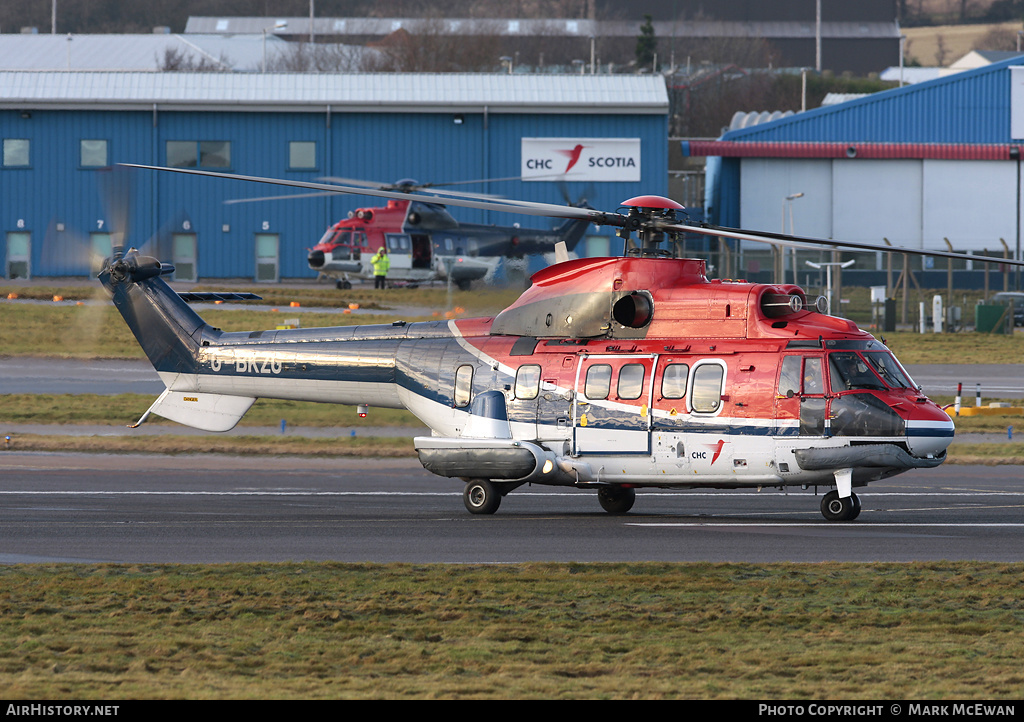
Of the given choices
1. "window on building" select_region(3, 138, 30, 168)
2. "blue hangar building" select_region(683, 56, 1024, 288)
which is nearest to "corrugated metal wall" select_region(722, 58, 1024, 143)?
"blue hangar building" select_region(683, 56, 1024, 288)

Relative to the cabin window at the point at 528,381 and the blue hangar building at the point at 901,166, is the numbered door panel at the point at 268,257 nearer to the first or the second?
the blue hangar building at the point at 901,166

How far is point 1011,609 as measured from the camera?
10.9m

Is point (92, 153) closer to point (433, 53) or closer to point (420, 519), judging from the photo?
point (420, 519)

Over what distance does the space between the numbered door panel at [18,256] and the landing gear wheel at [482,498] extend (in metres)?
48.3

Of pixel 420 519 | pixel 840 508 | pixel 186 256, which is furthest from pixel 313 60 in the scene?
pixel 840 508

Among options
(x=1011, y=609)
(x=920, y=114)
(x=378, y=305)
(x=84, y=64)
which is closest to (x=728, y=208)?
(x=920, y=114)

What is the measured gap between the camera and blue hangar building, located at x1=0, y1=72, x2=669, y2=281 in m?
59.4

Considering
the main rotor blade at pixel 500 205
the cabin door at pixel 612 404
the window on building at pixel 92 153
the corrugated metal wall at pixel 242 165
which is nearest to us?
the main rotor blade at pixel 500 205

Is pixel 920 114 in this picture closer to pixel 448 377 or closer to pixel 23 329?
pixel 23 329

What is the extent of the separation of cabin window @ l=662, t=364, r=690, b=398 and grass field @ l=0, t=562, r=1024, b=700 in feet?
12.7

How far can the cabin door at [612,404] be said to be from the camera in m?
16.5

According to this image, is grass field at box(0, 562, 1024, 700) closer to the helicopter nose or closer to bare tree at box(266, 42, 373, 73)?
the helicopter nose

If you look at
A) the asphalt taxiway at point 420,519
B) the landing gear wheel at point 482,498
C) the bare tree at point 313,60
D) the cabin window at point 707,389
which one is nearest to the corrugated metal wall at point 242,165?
the asphalt taxiway at point 420,519

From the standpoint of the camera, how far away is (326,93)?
59594 mm
